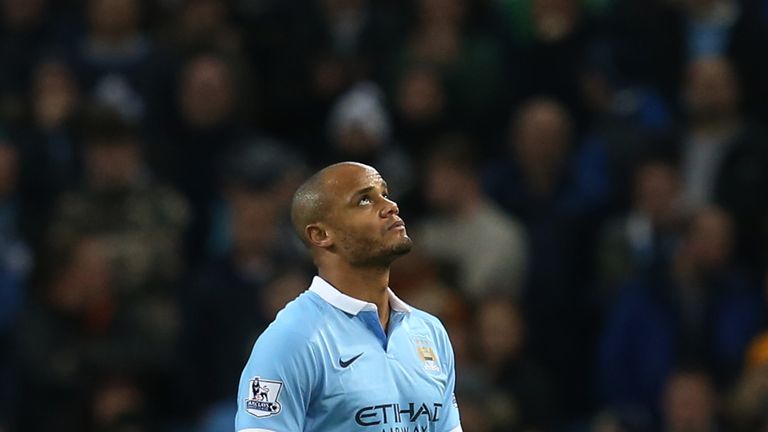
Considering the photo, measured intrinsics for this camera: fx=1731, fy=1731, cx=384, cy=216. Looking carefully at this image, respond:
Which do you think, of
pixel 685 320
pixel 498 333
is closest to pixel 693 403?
pixel 685 320

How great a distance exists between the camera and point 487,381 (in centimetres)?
1070

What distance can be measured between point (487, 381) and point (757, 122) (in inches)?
108

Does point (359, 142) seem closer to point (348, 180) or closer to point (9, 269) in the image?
point (9, 269)

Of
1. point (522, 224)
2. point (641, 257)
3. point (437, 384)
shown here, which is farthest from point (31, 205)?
point (437, 384)

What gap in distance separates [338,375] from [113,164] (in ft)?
21.7

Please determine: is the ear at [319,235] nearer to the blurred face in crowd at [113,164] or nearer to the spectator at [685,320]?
the spectator at [685,320]

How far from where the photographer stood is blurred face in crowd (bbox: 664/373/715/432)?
32.9 ft

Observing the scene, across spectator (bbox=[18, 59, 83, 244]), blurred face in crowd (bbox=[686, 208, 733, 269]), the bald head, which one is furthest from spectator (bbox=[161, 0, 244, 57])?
the bald head

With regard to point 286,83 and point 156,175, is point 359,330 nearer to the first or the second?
point 156,175

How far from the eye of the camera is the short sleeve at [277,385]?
5.53m

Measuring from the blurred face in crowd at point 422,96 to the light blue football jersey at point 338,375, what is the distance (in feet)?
22.0

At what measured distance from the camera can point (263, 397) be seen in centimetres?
553

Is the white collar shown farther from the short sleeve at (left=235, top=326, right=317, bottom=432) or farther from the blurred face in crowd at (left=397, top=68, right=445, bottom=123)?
the blurred face in crowd at (left=397, top=68, right=445, bottom=123)

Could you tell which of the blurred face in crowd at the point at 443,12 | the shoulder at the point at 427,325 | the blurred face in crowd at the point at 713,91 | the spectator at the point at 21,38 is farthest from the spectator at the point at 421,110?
the shoulder at the point at 427,325
